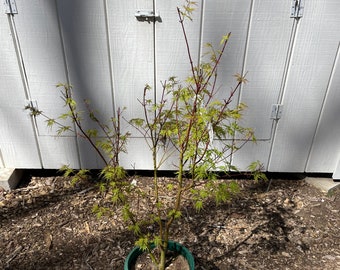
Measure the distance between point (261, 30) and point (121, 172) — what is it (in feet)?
4.00

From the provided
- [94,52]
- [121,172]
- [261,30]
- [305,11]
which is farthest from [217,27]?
[121,172]

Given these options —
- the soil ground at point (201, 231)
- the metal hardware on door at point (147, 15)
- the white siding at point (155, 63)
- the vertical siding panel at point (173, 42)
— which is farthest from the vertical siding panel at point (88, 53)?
the soil ground at point (201, 231)

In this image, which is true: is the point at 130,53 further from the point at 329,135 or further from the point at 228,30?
the point at 329,135

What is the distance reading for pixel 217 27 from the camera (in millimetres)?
1928

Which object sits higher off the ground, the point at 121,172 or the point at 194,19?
the point at 194,19

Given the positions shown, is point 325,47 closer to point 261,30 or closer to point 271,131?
point 261,30

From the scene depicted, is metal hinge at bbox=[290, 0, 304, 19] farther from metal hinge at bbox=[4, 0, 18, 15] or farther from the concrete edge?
the concrete edge

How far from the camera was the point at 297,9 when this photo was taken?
1872mm

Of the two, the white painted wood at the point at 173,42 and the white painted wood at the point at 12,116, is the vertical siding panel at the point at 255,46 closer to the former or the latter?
the white painted wood at the point at 173,42

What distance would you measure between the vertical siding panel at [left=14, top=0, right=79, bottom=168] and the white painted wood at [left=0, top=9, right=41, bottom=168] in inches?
2.5

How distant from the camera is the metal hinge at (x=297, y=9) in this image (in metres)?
1.85

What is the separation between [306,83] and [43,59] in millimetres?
1698

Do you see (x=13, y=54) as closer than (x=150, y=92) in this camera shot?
Yes

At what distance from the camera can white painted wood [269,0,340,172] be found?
6.24ft
